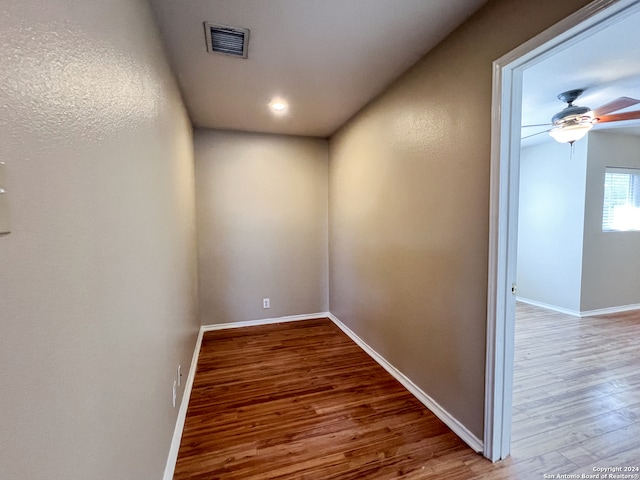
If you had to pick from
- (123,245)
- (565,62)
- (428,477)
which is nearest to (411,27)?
(565,62)

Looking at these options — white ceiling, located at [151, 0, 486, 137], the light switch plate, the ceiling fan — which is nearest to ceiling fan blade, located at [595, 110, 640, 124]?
the ceiling fan

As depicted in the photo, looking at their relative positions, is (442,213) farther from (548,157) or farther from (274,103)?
(548,157)

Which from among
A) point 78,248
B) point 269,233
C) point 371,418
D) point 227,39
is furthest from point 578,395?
point 227,39

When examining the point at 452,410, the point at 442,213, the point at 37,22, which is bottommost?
the point at 452,410

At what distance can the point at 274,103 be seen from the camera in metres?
2.75

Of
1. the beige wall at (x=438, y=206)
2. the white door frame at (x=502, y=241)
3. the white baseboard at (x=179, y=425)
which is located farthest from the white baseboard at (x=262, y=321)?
the white door frame at (x=502, y=241)

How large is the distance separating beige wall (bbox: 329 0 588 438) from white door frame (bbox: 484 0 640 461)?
2.4 inches

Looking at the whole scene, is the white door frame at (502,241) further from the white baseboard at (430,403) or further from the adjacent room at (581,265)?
the adjacent room at (581,265)

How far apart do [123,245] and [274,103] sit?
86.4 inches

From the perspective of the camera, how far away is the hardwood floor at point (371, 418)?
160 cm

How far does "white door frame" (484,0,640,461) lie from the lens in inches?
58.8

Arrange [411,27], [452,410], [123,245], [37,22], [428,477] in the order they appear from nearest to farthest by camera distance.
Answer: [37,22] < [123,245] < [428,477] < [411,27] < [452,410]

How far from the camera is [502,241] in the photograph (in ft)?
5.02

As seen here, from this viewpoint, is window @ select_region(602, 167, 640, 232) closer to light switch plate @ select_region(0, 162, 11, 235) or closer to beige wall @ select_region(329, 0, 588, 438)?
beige wall @ select_region(329, 0, 588, 438)
